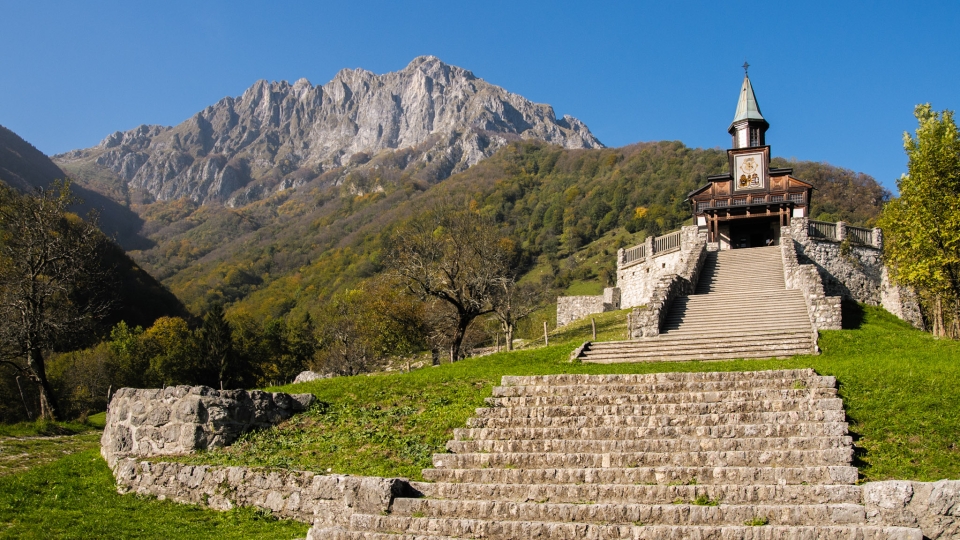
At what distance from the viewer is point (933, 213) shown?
2467 centimetres

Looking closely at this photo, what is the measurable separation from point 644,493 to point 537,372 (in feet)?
30.6

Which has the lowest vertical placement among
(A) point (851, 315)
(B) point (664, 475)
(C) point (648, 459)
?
(B) point (664, 475)

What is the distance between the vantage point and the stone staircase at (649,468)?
9.55 m

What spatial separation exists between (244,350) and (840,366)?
193ft

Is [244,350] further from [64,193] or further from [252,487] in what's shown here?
[252,487]

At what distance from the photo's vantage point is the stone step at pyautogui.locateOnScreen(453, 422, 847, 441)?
Answer: 12461 millimetres

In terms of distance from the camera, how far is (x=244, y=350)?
215 feet

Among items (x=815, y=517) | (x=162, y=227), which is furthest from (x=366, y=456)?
(x=162, y=227)

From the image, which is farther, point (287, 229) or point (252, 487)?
point (287, 229)

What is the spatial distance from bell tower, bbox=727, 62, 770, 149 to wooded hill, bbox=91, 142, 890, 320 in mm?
30471

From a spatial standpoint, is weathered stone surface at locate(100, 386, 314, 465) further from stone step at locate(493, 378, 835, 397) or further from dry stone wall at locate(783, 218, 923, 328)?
dry stone wall at locate(783, 218, 923, 328)

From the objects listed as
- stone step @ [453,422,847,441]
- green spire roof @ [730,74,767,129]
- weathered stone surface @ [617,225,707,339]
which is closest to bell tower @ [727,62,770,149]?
green spire roof @ [730,74,767,129]

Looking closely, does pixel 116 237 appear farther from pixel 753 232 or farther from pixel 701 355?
pixel 701 355

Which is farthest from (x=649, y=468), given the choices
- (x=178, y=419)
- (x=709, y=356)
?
(x=709, y=356)
